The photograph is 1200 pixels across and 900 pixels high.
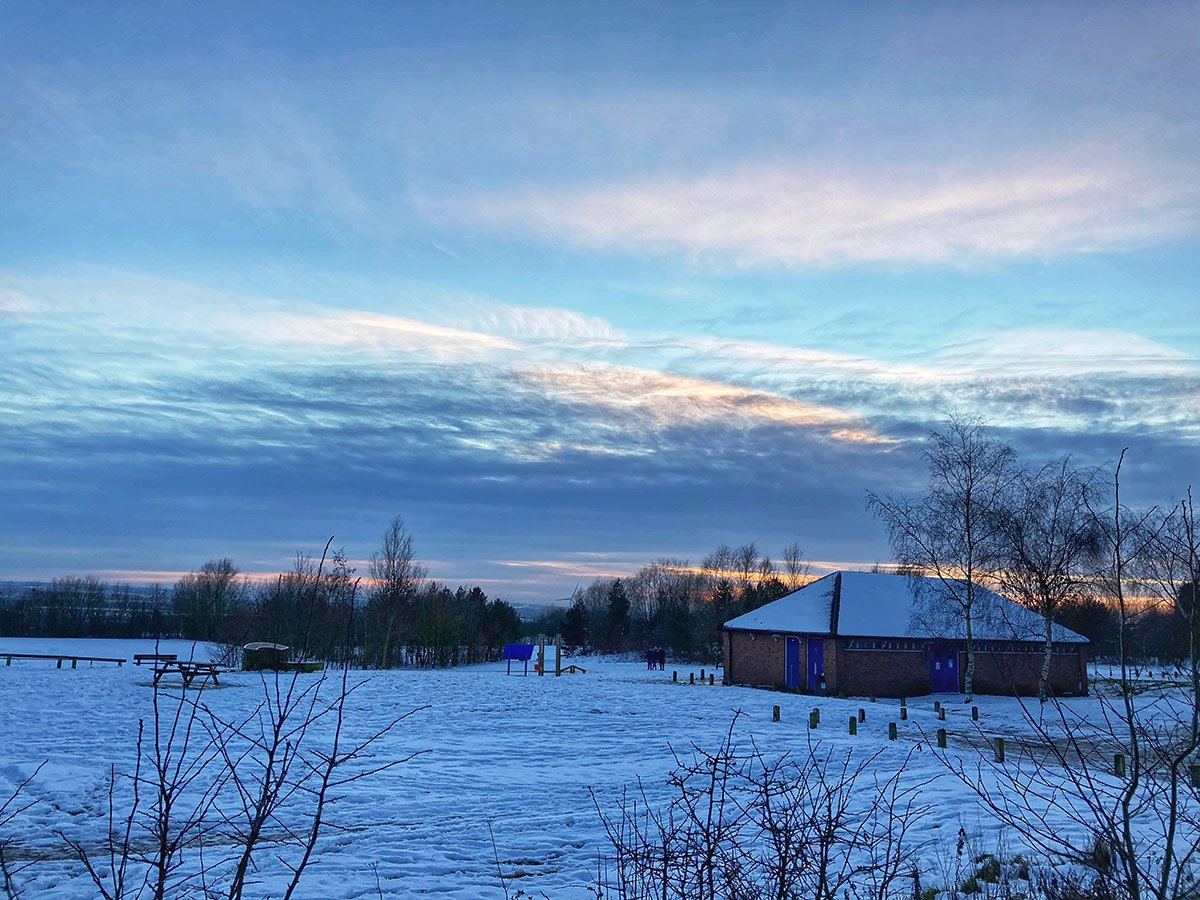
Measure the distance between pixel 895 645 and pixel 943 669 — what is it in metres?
2.84

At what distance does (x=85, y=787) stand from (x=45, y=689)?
18298 millimetres

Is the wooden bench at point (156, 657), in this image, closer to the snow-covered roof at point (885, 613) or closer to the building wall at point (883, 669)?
the building wall at point (883, 669)

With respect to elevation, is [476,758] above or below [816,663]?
below

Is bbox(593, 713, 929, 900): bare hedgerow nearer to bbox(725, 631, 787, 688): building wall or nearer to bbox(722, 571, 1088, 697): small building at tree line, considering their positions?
bbox(722, 571, 1088, 697): small building at tree line

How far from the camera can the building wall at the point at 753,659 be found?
40.0m

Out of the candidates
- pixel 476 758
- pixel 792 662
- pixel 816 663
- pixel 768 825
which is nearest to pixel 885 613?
pixel 816 663

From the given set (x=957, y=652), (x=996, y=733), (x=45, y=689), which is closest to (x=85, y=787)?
(x=45, y=689)

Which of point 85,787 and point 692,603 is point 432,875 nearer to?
point 85,787

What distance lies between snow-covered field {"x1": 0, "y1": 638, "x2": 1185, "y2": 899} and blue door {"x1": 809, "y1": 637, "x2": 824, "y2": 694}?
2718mm

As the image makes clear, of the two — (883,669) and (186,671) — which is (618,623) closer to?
(883,669)

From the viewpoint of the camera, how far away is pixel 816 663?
125ft

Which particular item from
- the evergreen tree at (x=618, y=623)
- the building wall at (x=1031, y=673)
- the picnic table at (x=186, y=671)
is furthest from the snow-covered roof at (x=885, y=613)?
the evergreen tree at (x=618, y=623)

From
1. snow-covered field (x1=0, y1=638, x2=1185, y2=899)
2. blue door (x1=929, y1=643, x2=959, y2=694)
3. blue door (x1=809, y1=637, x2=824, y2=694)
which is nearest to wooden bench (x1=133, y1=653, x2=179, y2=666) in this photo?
snow-covered field (x1=0, y1=638, x2=1185, y2=899)

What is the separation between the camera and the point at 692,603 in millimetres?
97812
